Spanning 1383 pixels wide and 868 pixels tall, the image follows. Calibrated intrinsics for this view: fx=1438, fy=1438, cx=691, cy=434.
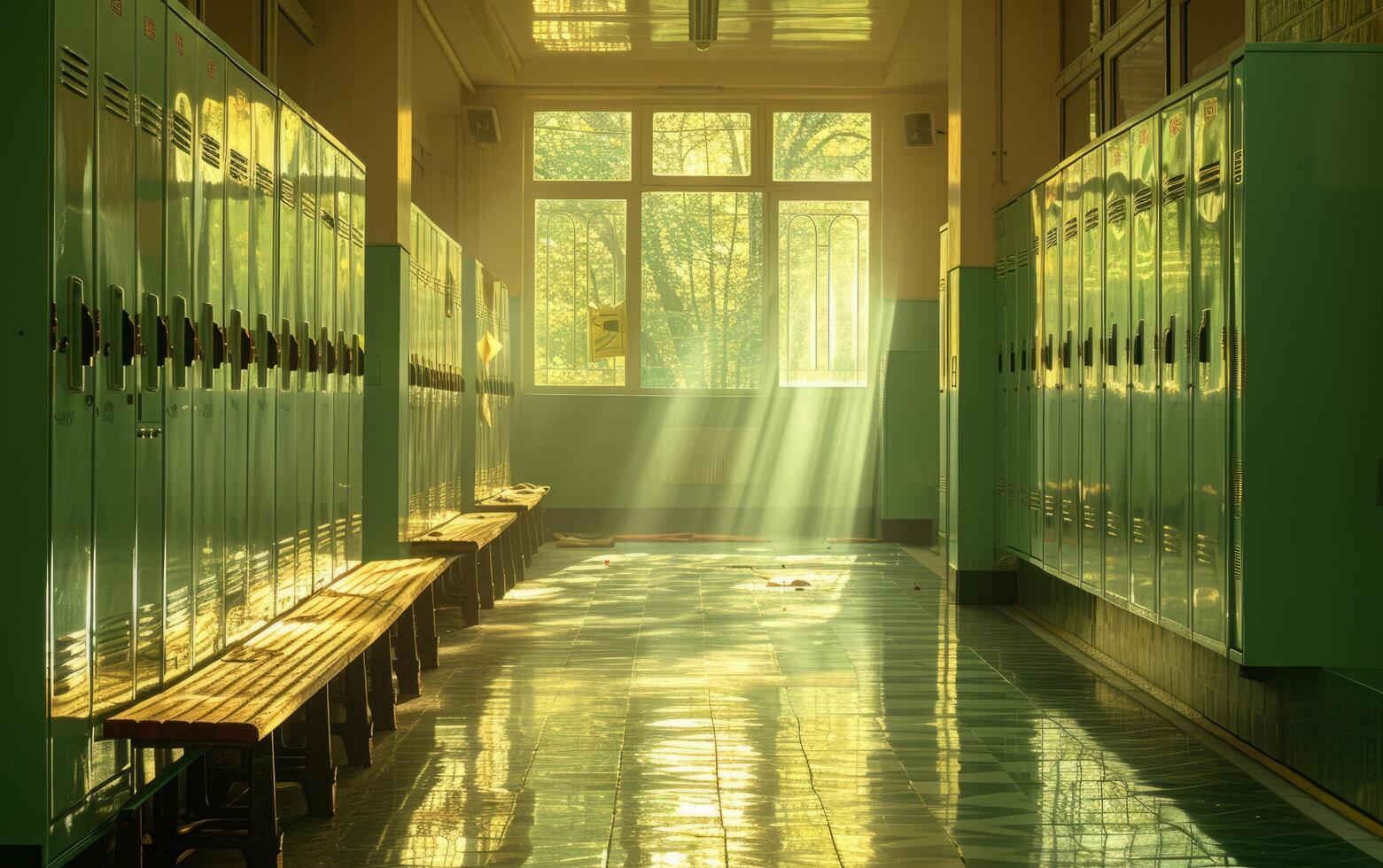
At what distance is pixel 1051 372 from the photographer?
661 cm

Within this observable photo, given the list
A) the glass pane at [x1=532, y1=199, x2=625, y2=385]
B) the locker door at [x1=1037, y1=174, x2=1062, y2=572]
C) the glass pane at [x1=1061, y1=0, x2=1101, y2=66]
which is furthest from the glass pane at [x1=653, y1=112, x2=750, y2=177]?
the locker door at [x1=1037, y1=174, x2=1062, y2=572]

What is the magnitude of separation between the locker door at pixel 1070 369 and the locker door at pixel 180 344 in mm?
3885

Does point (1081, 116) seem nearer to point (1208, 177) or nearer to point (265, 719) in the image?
point (1208, 177)

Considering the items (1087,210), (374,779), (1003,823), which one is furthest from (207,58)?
(1087,210)

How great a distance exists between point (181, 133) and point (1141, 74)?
4811 millimetres

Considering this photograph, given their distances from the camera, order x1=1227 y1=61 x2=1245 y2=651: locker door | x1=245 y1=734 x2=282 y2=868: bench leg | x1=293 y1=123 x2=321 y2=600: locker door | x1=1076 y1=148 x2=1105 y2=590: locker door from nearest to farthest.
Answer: x1=245 y1=734 x2=282 y2=868: bench leg, x1=1227 y1=61 x2=1245 y2=651: locker door, x1=293 y1=123 x2=321 y2=600: locker door, x1=1076 y1=148 x2=1105 y2=590: locker door

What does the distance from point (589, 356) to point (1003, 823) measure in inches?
368

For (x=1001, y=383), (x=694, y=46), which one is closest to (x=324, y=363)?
(x=1001, y=383)

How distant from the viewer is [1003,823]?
365cm

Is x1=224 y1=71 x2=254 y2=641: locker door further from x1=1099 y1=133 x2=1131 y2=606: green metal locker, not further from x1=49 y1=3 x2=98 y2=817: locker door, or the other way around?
x1=1099 y1=133 x2=1131 y2=606: green metal locker

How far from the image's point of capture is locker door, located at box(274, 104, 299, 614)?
4266 millimetres

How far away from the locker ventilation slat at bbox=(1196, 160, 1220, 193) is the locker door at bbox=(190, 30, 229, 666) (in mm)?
2821

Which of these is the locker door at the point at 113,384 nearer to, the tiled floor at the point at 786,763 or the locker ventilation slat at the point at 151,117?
the locker ventilation slat at the point at 151,117

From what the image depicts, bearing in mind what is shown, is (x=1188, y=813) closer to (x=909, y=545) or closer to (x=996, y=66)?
(x=996, y=66)
